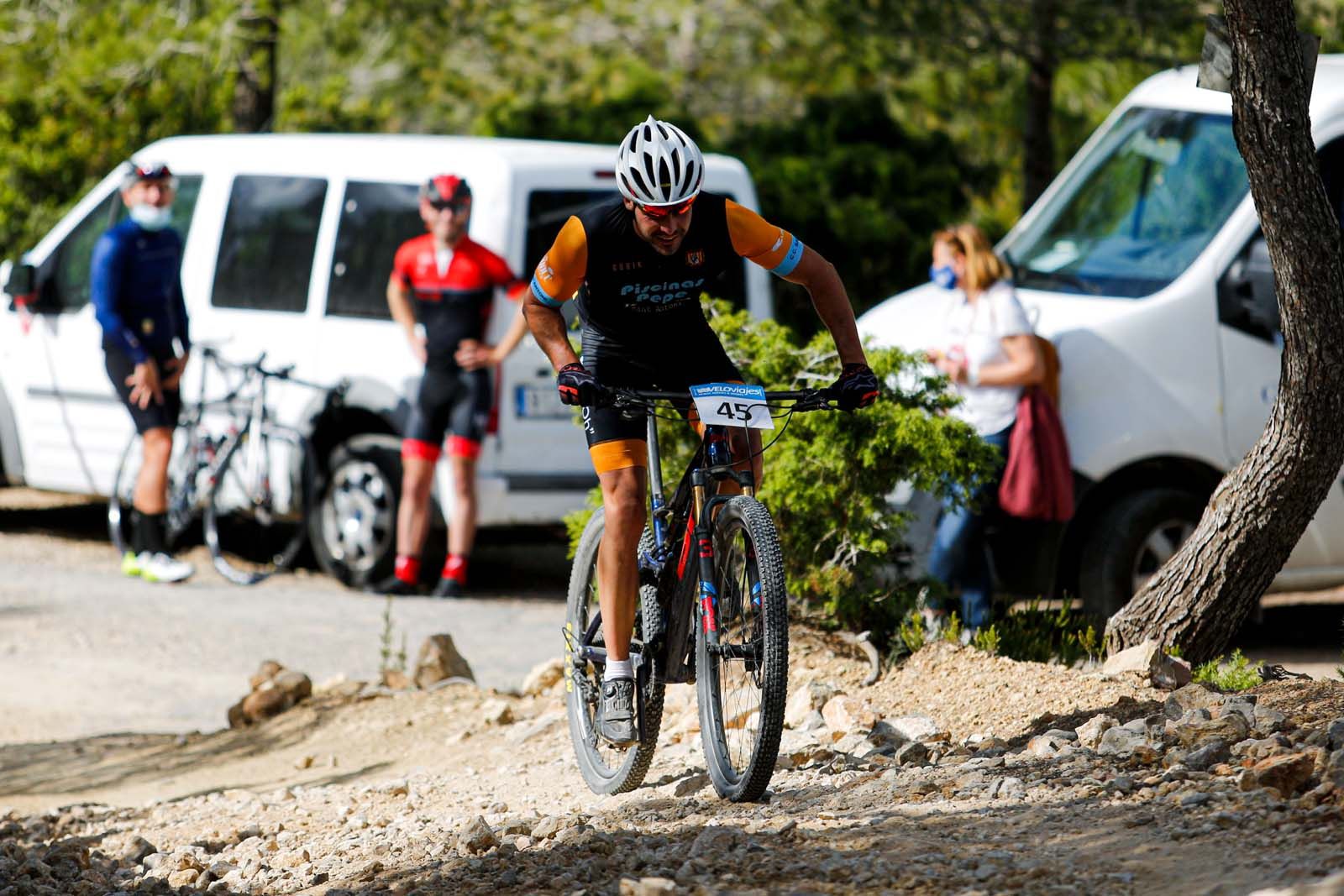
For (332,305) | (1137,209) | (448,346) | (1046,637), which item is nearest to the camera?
(1046,637)

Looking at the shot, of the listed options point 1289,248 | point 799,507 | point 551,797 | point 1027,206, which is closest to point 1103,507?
point 799,507

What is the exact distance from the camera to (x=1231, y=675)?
6.10 m

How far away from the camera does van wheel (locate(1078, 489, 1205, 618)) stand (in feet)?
28.5

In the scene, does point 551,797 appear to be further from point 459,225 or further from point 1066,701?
point 459,225

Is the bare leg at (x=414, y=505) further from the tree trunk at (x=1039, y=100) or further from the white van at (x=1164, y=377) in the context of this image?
the tree trunk at (x=1039, y=100)

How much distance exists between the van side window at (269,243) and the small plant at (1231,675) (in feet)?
19.9

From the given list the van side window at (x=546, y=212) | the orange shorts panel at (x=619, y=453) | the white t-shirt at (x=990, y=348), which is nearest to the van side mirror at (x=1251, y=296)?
the white t-shirt at (x=990, y=348)

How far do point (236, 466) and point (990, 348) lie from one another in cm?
470

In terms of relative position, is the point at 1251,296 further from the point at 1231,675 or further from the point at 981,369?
the point at 1231,675

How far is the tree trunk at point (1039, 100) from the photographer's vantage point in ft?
44.1

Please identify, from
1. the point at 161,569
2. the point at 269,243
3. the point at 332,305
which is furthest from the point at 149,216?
the point at 161,569

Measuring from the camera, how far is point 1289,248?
Answer: 19.3 feet

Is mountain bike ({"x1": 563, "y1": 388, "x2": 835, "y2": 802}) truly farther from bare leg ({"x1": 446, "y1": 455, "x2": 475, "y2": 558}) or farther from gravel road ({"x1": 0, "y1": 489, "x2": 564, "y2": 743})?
bare leg ({"x1": 446, "y1": 455, "x2": 475, "y2": 558})

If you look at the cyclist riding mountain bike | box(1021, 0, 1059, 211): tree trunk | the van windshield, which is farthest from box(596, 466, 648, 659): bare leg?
box(1021, 0, 1059, 211): tree trunk
